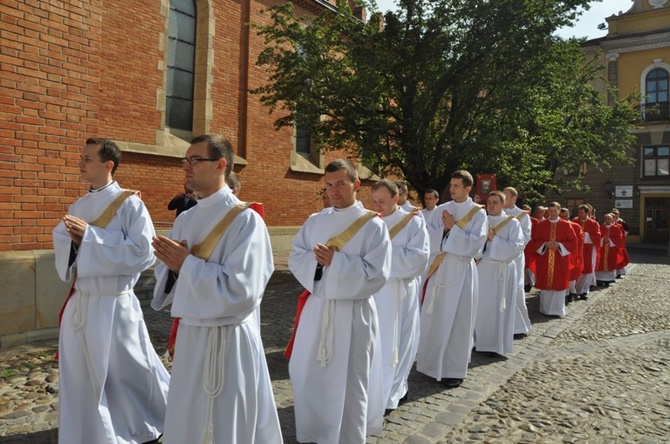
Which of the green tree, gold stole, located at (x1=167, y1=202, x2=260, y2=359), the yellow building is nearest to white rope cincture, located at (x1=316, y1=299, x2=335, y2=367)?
gold stole, located at (x1=167, y1=202, x2=260, y2=359)

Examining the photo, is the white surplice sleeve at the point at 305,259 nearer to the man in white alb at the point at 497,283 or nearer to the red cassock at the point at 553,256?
the man in white alb at the point at 497,283

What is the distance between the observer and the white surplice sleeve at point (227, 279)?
256 centimetres

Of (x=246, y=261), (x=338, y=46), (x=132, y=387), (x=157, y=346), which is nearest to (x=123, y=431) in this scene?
(x=132, y=387)

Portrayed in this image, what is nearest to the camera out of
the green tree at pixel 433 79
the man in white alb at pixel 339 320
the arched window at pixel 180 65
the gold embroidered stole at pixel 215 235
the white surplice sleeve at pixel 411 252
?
the gold embroidered stole at pixel 215 235

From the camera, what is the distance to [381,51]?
34.4ft

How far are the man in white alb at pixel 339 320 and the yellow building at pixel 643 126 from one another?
30.7 metres

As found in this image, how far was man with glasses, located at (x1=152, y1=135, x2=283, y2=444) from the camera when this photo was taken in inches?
102

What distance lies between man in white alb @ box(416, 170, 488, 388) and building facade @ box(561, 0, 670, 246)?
28.5m

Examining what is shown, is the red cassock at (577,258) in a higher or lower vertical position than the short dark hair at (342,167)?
lower

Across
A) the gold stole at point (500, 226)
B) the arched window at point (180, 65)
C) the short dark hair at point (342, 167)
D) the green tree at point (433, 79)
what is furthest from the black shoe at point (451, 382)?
the arched window at point (180, 65)

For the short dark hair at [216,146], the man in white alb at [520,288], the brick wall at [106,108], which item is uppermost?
the brick wall at [106,108]

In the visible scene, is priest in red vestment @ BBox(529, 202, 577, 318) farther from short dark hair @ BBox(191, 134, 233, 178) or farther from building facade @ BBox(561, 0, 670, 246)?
building facade @ BBox(561, 0, 670, 246)

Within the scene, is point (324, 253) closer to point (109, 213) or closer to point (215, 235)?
point (215, 235)

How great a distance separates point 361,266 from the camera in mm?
3580
